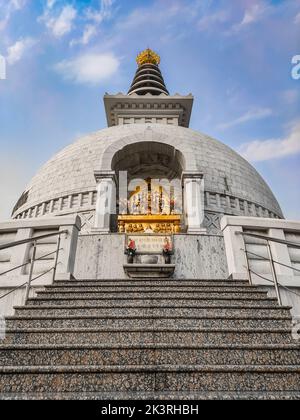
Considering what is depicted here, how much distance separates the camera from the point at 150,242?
7047 millimetres

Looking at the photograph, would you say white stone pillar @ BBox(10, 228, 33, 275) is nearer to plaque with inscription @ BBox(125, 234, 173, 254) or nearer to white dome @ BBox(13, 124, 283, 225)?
plaque with inscription @ BBox(125, 234, 173, 254)

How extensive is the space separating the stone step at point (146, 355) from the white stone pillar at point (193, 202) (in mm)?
6198

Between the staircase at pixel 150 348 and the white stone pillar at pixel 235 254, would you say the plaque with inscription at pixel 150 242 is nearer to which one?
the white stone pillar at pixel 235 254

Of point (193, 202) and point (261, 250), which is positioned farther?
point (193, 202)

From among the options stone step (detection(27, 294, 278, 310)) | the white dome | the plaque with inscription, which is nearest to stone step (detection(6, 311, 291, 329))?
stone step (detection(27, 294, 278, 310))

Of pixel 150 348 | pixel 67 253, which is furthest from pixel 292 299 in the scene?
pixel 67 253

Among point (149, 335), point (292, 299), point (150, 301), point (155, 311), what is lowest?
point (149, 335)

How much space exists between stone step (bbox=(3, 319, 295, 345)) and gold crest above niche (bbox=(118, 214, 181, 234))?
19.4ft

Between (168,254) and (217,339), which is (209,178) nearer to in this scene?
(168,254)

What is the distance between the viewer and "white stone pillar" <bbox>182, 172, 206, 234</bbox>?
948 centimetres

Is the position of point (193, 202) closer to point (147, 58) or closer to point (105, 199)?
point (105, 199)

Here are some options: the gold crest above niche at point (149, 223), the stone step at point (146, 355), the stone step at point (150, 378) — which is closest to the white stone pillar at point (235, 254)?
the stone step at point (146, 355)

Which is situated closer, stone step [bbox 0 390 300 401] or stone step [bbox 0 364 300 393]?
stone step [bbox 0 390 300 401]

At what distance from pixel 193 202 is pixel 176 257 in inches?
155
